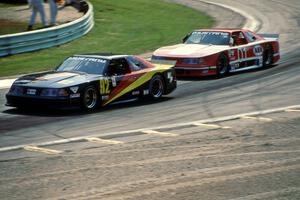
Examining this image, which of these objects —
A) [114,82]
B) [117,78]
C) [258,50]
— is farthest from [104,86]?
[258,50]

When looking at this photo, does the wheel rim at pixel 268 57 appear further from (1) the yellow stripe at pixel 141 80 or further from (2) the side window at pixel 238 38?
(1) the yellow stripe at pixel 141 80

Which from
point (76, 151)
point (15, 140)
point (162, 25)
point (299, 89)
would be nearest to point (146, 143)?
point (76, 151)

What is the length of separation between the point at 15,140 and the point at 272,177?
4471 mm

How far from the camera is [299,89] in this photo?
1814cm

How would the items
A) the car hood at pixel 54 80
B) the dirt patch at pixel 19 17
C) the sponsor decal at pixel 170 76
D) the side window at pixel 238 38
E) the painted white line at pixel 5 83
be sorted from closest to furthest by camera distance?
the car hood at pixel 54 80 → the sponsor decal at pixel 170 76 → the painted white line at pixel 5 83 → the side window at pixel 238 38 → the dirt patch at pixel 19 17

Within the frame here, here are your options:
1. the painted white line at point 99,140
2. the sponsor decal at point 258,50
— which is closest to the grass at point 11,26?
the sponsor decal at point 258,50

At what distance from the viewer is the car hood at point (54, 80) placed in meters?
14.0

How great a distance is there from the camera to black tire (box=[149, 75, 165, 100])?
649 inches

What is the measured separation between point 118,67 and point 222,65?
5.44 metres

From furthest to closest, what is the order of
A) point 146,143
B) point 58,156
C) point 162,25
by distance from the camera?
point 162,25, point 146,143, point 58,156

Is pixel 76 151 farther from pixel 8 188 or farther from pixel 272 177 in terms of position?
pixel 272 177

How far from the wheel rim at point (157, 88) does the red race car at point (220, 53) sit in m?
2.94

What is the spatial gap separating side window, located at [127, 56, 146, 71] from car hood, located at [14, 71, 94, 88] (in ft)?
5.06

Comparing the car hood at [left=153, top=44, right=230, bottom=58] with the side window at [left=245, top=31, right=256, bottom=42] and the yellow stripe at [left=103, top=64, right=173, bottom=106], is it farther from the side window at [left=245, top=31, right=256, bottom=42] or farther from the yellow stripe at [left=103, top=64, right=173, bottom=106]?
the yellow stripe at [left=103, top=64, right=173, bottom=106]
